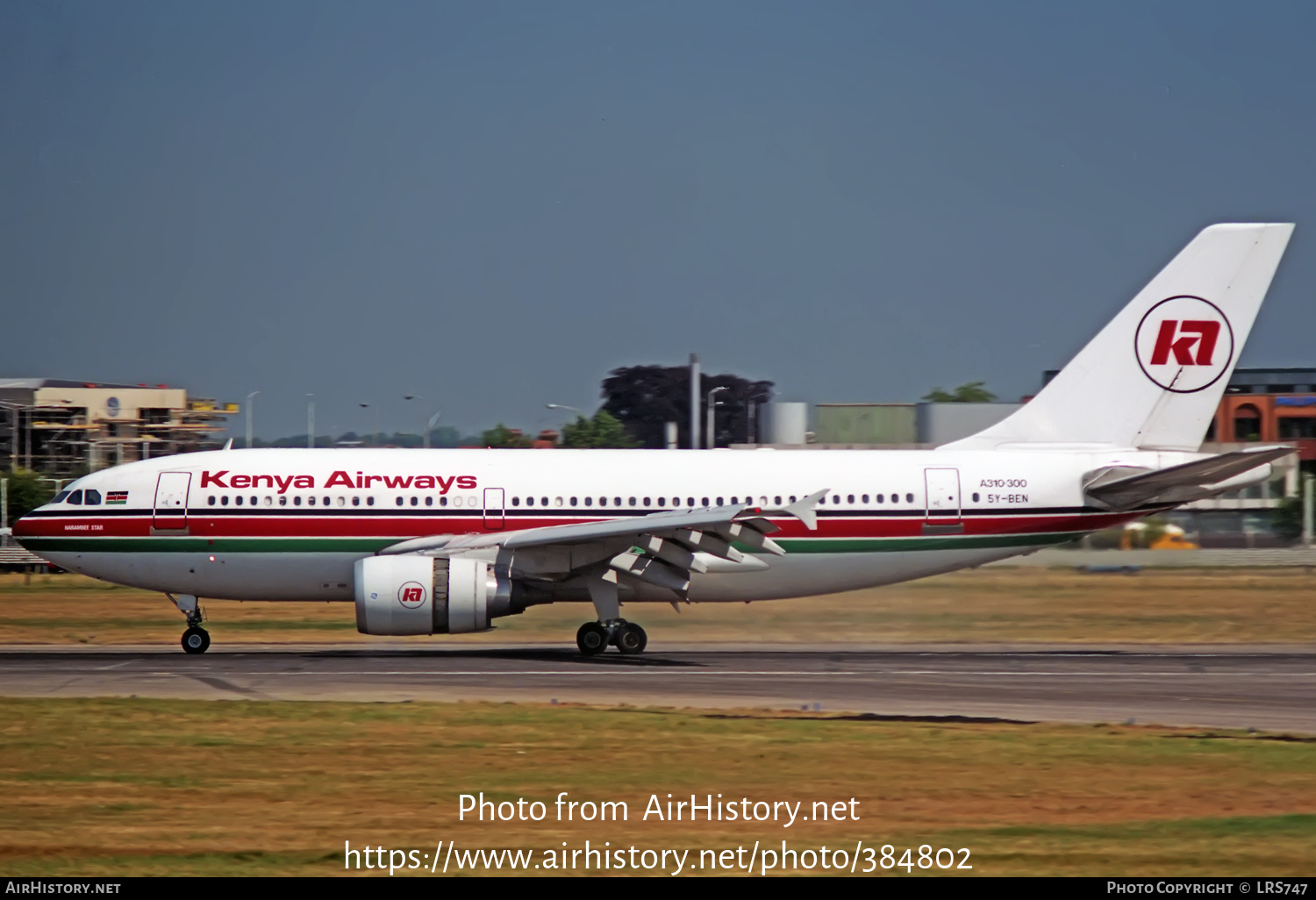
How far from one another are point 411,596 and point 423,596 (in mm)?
199

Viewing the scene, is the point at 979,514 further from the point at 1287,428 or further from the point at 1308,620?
the point at 1287,428

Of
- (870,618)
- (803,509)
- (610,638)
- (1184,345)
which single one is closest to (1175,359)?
(1184,345)

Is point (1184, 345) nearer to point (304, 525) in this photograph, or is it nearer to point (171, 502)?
point (304, 525)

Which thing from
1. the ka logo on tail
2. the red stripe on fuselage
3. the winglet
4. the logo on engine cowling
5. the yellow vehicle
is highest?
the ka logo on tail

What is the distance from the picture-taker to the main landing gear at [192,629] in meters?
25.3

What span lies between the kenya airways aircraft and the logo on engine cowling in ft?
0.09

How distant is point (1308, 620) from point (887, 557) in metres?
12.0

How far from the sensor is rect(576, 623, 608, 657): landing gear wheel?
83.2ft

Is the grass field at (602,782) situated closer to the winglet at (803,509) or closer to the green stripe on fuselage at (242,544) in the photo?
the winglet at (803,509)

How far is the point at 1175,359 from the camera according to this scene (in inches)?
1118

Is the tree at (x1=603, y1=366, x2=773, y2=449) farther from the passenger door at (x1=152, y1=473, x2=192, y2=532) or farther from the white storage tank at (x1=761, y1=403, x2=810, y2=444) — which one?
the passenger door at (x1=152, y1=473, x2=192, y2=532)

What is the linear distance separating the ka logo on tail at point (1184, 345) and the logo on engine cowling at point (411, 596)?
584 inches

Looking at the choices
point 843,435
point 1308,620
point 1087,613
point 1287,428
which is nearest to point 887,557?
point 1087,613

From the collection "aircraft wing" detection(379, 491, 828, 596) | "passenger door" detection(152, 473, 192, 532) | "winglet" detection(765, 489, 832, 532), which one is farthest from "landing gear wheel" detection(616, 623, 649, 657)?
"passenger door" detection(152, 473, 192, 532)
